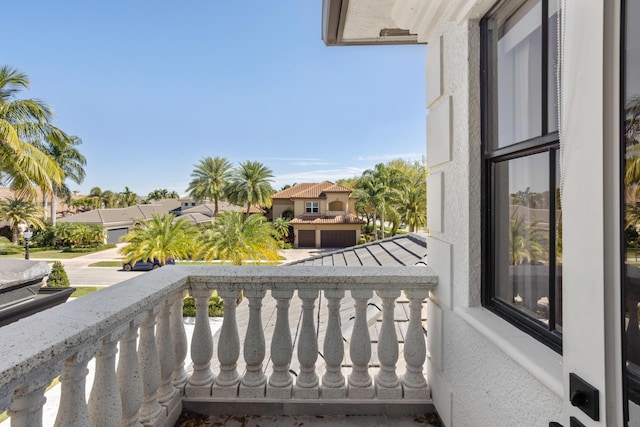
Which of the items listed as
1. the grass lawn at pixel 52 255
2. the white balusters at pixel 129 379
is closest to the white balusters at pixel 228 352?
the white balusters at pixel 129 379

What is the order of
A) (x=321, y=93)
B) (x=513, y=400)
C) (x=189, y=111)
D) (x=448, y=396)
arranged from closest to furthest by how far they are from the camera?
(x=513, y=400), (x=448, y=396), (x=321, y=93), (x=189, y=111)

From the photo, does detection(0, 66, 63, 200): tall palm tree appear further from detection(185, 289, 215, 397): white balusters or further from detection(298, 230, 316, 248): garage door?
detection(298, 230, 316, 248): garage door

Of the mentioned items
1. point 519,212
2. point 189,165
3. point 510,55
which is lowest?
point 519,212

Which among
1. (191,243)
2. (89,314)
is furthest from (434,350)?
(191,243)

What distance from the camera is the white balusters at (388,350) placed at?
76.5 inches

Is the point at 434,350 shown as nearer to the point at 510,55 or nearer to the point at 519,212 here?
the point at 519,212

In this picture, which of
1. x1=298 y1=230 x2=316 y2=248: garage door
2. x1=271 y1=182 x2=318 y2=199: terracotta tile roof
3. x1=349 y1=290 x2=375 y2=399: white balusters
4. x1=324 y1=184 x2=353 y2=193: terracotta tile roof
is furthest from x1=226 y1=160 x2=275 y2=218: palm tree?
x1=349 y1=290 x2=375 y2=399: white balusters

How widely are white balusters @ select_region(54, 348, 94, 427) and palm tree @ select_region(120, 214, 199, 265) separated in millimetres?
14356

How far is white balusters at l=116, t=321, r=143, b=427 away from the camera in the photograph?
147 centimetres

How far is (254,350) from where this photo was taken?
1.94 meters

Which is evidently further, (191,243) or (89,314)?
(191,243)

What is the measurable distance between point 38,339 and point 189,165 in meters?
36.9

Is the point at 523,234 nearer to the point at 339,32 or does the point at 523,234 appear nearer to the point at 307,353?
the point at 307,353

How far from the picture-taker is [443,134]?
1827mm
